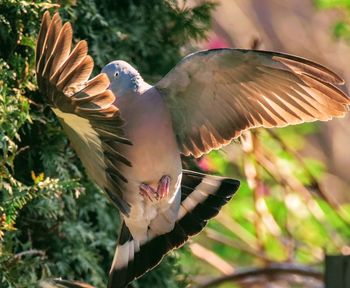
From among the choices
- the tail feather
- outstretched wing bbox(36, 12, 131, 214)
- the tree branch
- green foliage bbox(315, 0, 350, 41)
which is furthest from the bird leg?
green foliage bbox(315, 0, 350, 41)

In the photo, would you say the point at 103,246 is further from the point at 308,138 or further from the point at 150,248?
the point at 308,138

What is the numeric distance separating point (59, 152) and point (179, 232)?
0.46 m

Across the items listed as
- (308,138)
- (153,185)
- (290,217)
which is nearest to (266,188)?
(290,217)

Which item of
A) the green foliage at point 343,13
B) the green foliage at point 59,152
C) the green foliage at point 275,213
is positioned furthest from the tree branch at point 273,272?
the green foliage at point 343,13

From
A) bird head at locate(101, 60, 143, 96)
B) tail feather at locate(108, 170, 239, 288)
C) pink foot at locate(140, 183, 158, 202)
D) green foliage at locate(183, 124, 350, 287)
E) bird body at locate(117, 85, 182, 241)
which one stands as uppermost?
bird head at locate(101, 60, 143, 96)

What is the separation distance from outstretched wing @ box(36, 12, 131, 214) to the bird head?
0.18 m

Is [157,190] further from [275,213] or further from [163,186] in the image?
[275,213]

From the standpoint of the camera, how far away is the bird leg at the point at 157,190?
2.73m

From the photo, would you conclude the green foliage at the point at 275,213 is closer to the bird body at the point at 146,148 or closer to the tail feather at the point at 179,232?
the tail feather at the point at 179,232

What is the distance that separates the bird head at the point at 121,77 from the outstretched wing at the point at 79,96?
180 millimetres

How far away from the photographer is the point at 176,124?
291 cm

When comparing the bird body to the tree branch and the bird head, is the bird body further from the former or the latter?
the tree branch

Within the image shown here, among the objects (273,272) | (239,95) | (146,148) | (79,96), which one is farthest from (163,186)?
(273,272)

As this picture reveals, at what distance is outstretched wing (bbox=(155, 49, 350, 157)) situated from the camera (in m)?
2.74
